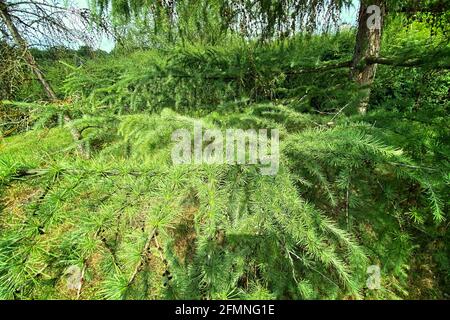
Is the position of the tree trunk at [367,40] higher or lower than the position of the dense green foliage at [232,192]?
higher

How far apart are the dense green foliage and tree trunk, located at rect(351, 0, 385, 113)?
22cm

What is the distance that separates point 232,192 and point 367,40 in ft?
7.20

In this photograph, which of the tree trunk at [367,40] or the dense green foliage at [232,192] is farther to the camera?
the tree trunk at [367,40]

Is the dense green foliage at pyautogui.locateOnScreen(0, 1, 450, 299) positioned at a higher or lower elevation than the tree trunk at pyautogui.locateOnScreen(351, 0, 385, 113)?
lower

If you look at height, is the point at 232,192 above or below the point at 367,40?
below

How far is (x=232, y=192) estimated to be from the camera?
53.1 inches

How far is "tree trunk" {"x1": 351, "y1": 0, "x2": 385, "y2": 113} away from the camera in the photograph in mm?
2441

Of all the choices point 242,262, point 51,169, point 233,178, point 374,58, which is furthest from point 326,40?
point 51,169

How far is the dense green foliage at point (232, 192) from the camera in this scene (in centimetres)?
105

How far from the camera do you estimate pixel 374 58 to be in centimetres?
245

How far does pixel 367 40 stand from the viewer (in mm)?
2553

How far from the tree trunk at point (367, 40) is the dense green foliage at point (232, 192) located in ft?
0.72

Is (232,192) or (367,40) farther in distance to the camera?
(367,40)
